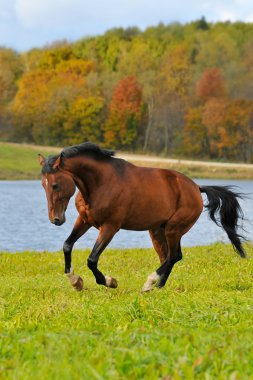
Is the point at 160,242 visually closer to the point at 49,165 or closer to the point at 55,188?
the point at 55,188

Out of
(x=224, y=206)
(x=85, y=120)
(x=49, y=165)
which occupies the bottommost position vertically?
(x=85, y=120)

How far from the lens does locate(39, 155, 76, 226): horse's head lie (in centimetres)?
1040

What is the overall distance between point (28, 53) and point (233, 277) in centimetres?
10830

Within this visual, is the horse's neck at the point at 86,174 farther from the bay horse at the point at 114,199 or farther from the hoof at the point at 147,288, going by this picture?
the hoof at the point at 147,288

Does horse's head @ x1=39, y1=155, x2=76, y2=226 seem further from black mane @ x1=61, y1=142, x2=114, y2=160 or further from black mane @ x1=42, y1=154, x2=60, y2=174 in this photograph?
black mane @ x1=61, y1=142, x2=114, y2=160

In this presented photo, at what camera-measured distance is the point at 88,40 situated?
117 m

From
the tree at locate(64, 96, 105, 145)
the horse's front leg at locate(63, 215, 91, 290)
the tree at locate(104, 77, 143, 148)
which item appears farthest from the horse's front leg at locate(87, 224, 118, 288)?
the tree at locate(104, 77, 143, 148)

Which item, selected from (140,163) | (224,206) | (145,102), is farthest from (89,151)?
(145,102)

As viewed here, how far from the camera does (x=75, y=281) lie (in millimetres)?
11211

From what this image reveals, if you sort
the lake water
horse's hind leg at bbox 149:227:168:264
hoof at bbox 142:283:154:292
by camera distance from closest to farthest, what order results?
hoof at bbox 142:283:154:292 < horse's hind leg at bbox 149:227:168:264 < the lake water

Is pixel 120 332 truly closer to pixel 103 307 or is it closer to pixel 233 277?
pixel 103 307

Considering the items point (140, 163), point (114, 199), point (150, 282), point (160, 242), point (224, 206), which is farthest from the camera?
point (140, 163)

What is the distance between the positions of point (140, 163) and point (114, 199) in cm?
6525

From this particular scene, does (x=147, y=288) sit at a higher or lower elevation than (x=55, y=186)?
lower
